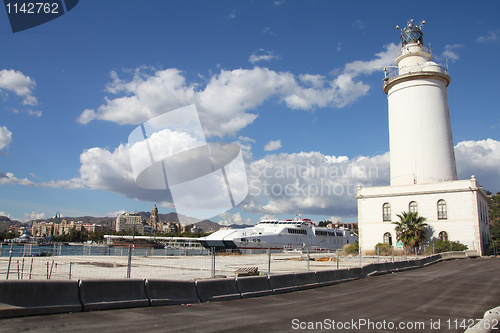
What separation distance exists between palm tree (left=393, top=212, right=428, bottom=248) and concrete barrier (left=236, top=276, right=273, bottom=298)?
32.2 m

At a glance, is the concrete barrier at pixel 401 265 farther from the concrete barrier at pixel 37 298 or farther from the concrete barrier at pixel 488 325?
the concrete barrier at pixel 37 298

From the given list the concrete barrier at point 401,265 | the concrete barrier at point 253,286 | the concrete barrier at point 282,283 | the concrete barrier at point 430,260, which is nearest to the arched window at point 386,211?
the concrete barrier at point 430,260

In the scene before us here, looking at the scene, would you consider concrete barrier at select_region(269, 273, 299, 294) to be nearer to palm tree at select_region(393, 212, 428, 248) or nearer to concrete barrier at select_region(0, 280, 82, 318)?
concrete barrier at select_region(0, 280, 82, 318)

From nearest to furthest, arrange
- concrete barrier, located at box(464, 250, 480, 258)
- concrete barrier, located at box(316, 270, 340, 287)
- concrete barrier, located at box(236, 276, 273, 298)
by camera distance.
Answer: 1. concrete barrier, located at box(236, 276, 273, 298)
2. concrete barrier, located at box(316, 270, 340, 287)
3. concrete barrier, located at box(464, 250, 480, 258)

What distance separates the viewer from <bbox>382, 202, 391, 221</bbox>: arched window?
143 feet

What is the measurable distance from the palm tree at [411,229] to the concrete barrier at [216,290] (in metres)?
33.6

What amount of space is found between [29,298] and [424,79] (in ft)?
157

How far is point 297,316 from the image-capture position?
752 cm

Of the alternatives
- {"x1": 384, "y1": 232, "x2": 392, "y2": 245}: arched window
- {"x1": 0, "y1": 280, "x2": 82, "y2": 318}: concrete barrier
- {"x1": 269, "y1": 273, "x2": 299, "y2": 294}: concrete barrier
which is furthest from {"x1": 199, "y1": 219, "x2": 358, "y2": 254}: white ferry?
{"x1": 0, "y1": 280, "x2": 82, "y2": 318}: concrete barrier

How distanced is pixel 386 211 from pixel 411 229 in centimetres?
523

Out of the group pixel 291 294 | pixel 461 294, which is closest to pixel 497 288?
pixel 461 294

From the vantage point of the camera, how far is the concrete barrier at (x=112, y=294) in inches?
298

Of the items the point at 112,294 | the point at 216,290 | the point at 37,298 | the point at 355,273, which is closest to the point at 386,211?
the point at 355,273

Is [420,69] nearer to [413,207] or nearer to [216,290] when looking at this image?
[413,207]
